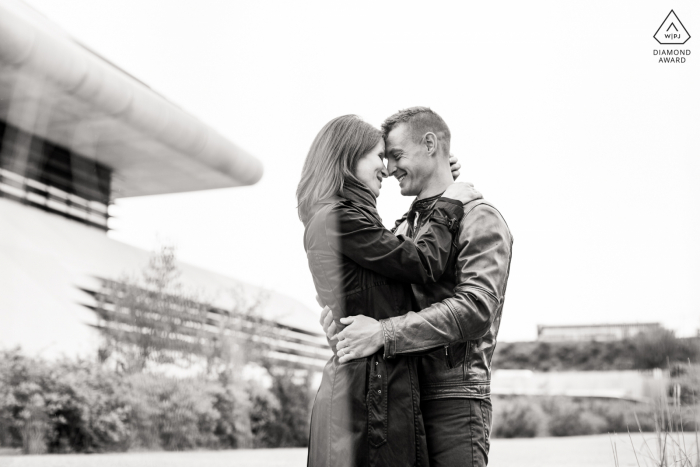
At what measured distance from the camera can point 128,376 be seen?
8.53 meters

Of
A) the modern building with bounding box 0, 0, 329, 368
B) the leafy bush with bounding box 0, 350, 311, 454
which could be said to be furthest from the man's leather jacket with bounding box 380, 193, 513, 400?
the modern building with bounding box 0, 0, 329, 368

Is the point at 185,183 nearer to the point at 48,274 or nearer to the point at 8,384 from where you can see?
the point at 48,274

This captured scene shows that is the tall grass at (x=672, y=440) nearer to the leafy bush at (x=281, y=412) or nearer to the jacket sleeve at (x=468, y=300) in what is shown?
the jacket sleeve at (x=468, y=300)

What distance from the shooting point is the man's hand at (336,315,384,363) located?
148cm

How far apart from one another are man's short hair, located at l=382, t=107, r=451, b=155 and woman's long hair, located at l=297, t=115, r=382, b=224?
0.17 m

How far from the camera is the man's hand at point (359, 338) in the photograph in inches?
58.4

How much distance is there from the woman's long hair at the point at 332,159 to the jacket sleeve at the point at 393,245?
3.8 inches

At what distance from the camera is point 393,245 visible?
4.94 feet

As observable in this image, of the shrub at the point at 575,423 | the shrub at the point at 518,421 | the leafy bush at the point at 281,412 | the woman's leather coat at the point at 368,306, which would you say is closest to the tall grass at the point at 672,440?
the woman's leather coat at the point at 368,306

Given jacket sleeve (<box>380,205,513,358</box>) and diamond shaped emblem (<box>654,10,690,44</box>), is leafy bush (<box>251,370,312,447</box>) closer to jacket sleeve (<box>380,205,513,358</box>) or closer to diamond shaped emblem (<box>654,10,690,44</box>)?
diamond shaped emblem (<box>654,10,690,44</box>)

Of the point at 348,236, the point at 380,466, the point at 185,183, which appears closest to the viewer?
the point at 380,466

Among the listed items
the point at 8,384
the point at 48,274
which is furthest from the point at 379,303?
the point at 48,274

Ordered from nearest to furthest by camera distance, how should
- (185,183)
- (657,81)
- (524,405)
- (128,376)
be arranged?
(657,81), (128,376), (524,405), (185,183)

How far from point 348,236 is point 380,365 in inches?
11.9
